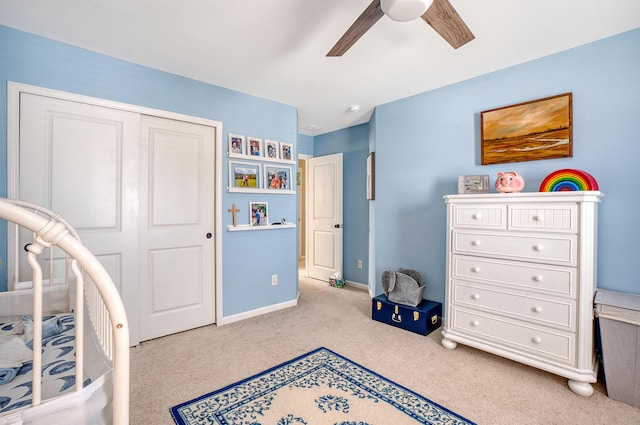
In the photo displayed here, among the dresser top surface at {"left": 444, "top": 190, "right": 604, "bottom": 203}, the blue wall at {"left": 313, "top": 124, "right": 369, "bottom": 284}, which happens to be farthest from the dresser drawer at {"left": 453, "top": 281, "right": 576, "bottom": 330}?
the blue wall at {"left": 313, "top": 124, "right": 369, "bottom": 284}

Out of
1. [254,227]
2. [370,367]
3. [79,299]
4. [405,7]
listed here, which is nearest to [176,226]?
[254,227]

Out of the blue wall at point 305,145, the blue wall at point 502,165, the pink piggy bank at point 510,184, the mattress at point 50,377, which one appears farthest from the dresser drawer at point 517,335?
the blue wall at point 305,145

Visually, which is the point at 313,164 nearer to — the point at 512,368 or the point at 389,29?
the point at 389,29

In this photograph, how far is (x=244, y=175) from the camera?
326 cm

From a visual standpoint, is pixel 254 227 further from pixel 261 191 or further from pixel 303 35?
pixel 303 35

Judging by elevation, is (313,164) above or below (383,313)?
above

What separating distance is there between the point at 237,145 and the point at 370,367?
2415 millimetres

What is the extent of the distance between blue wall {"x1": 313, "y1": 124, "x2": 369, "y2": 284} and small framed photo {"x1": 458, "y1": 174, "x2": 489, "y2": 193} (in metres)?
1.69

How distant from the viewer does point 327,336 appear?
2.79 m

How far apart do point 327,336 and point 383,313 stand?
26.1 inches

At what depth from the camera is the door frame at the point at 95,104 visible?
212 centimetres

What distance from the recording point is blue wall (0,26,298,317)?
85.6 inches

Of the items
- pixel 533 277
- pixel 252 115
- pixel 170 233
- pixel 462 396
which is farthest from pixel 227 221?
pixel 533 277

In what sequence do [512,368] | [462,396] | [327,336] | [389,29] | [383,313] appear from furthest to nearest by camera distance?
[383,313], [327,336], [512,368], [389,29], [462,396]
